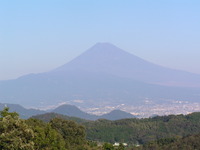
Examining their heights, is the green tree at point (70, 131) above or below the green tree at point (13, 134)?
below

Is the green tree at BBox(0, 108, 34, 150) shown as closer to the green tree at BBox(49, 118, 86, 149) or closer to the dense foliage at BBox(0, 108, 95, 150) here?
the dense foliage at BBox(0, 108, 95, 150)

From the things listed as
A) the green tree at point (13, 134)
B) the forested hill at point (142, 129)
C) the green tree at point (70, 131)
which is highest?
the green tree at point (13, 134)

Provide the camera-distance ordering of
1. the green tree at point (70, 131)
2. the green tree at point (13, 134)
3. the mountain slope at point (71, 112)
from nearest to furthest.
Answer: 1. the green tree at point (13, 134)
2. the green tree at point (70, 131)
3. the mountain slope at point (71, 112)

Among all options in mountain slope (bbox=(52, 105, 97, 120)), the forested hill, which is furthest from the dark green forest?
mountain slope (bbox=(52, 105, 97, 120))

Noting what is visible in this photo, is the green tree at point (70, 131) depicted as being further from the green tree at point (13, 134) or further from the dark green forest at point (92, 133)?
the green tree at point (13, 134)

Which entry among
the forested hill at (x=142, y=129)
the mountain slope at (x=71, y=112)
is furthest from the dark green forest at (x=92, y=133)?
the mountain slope at (x=71, y=112)

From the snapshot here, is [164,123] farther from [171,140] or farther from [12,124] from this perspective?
[12,124]

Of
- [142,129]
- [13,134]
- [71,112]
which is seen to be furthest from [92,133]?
[71,112]

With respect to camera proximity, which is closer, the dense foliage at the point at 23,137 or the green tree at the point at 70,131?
the dense foliage at the point at 23,137
